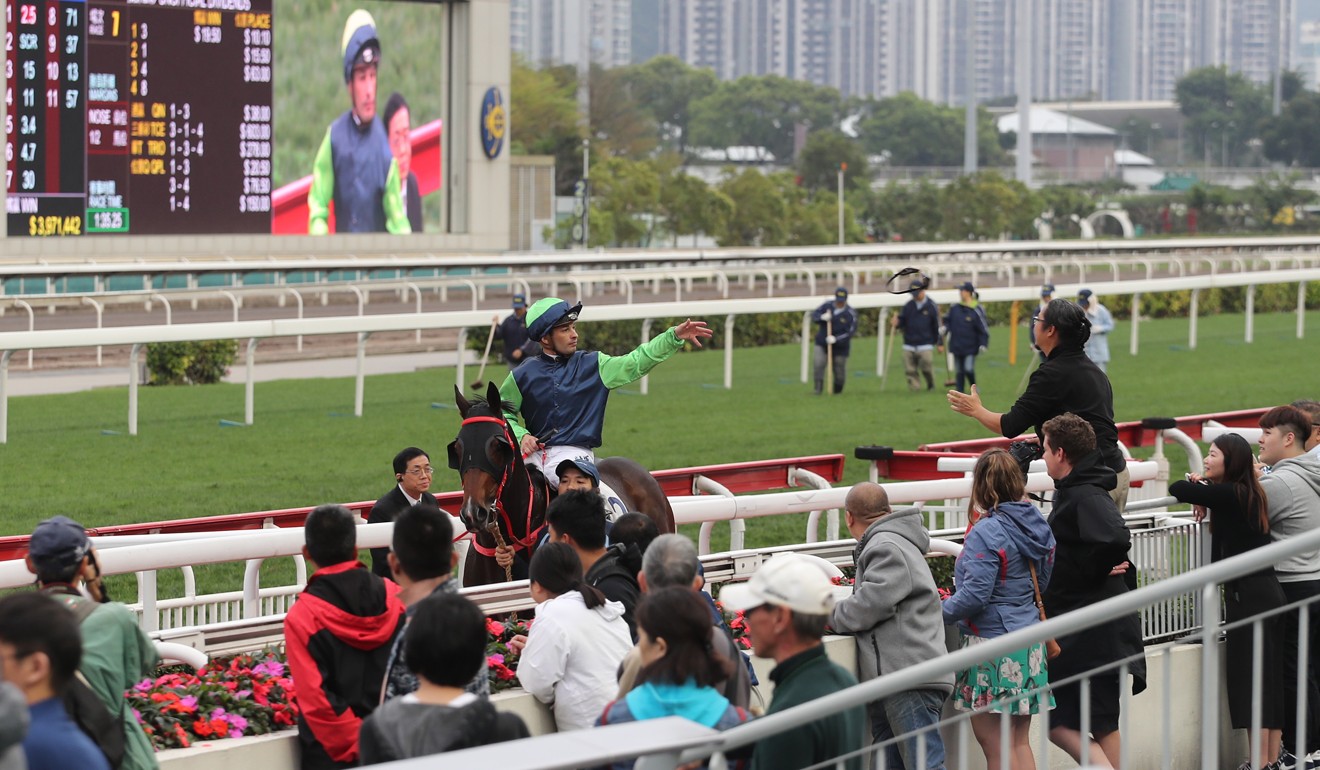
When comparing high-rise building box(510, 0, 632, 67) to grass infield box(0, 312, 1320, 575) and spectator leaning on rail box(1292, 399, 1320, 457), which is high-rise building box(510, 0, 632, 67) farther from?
spectator leaning on rail box(1292, 399, 1320, 457)

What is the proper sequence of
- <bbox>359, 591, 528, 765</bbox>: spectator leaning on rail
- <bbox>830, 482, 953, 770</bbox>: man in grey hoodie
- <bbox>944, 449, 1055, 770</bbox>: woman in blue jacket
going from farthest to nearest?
<bbox>944, 449, 1055, 770</bbox>: woman in blue jacket
<bbox>830, 482, 953, 770</bbox>: man in grey hoodie
<bbox>359, 591, 528, 765</bbox>: spectator leaning on rail

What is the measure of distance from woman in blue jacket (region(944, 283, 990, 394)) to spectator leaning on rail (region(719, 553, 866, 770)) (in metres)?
11.2

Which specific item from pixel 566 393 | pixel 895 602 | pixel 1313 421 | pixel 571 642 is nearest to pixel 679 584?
pixel 571 642

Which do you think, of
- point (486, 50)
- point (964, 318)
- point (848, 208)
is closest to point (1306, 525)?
point (964, 318)

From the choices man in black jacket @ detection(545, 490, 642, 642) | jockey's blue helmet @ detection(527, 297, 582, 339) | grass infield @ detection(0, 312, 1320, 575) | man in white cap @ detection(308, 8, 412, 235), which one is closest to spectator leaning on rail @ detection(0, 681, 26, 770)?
man in black jacket @ detection(545, 490, 642, 642)

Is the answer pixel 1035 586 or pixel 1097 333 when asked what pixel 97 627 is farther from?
pixel 1097 333

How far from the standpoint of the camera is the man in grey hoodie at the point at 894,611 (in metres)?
4.21

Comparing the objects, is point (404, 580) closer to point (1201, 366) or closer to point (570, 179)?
point (1201, 366)

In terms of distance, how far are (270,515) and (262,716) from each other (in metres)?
2.10

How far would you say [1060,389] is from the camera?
5.20m

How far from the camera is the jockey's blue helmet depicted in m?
5.36

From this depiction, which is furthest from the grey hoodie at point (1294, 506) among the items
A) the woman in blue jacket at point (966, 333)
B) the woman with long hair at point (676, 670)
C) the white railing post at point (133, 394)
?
the woman in blue jacket at point (966, 333)

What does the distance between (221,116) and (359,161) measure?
3244 mm

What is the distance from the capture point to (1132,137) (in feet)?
449
